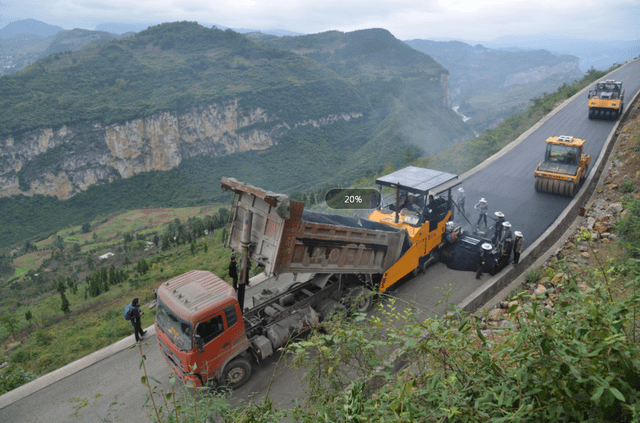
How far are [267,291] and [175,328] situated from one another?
10.3ft

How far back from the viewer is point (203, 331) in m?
6.48

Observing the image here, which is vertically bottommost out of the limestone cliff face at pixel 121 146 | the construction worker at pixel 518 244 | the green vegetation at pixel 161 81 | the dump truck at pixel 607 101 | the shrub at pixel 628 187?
the limestone cliff face at pixel 121 146

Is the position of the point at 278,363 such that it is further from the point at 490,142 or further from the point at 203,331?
the point at 490,142

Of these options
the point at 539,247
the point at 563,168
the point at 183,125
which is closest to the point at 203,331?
the point at 539,247

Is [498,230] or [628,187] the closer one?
[498,230]

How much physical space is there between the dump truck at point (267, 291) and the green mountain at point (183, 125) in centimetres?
5275

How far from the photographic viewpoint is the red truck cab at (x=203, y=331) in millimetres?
6422

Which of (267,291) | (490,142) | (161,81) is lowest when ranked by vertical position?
(267,291)

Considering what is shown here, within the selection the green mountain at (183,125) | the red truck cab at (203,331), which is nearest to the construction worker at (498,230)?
the red truck cab at (203,331)

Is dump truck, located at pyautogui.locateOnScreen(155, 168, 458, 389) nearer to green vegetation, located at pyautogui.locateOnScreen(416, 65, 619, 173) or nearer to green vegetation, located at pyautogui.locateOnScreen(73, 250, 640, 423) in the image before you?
green vegetation, located at pyautogui.locateOnScreen(73, 250, 640, 423)

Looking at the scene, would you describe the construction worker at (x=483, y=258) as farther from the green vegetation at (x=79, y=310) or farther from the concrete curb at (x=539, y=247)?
the green vegetation at (x=79, y=310)

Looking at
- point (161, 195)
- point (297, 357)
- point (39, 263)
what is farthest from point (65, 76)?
point (297, 357)

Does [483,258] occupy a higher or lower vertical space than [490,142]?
lower

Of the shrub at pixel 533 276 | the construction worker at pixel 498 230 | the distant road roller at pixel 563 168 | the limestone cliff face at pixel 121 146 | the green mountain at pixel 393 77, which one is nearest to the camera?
the shrub at pixel 533 276
